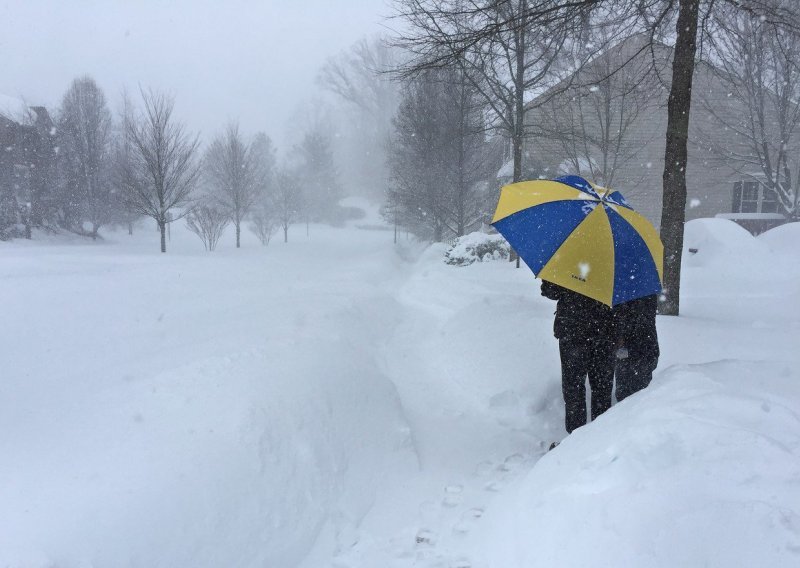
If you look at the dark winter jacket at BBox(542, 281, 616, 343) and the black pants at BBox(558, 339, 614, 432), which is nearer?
the dark winter jacket at BBox(542, 281, 616, 343)

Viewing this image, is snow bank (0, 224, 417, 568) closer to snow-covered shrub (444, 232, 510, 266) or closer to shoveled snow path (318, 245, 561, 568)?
shoveled snow path (318, 245, 561, 568)

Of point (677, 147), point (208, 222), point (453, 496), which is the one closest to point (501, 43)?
point (677, 147)

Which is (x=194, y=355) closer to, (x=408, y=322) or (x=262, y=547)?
(x=262, y=547)

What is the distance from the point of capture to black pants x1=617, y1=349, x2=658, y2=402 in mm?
4008

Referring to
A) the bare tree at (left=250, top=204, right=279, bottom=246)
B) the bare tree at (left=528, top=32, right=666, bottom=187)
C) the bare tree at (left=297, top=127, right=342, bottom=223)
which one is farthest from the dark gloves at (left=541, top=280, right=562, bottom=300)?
the bare tree at (left=297, top=127, right=342, bottom=223)

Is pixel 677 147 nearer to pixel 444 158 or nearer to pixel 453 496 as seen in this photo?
pixel 453 496

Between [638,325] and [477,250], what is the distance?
449 inches

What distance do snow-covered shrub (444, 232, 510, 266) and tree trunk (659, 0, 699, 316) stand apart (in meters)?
8.75

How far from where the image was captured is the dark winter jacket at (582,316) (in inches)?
152

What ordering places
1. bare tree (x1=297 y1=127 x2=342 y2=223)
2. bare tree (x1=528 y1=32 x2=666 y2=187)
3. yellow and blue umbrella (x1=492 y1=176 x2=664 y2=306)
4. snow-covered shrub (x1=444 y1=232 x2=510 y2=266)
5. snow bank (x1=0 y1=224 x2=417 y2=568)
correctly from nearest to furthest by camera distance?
1. snow bank (x1=0 y1=224 x2=417 y2=568)
2. yellow and blue umbrella (x1=492 y1=176 x2=664 y2=306)
3. snow-covered shrub (x1=444 y1=232 x2=510 y2=266)
4. bare tree (x1=528 y1=32 x2=666 y2=187)
5. bare tree (x1=297 y1=127 x2=342 y2=223)

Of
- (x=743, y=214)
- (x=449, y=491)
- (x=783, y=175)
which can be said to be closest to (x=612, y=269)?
(x=449, y=491)

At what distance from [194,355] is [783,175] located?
21.8 meters

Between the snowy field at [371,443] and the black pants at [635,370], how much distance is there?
1.80ft

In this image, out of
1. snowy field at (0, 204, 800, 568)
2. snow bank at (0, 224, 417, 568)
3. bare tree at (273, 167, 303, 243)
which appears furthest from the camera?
bare tree at (273, 167, 303, 243)
